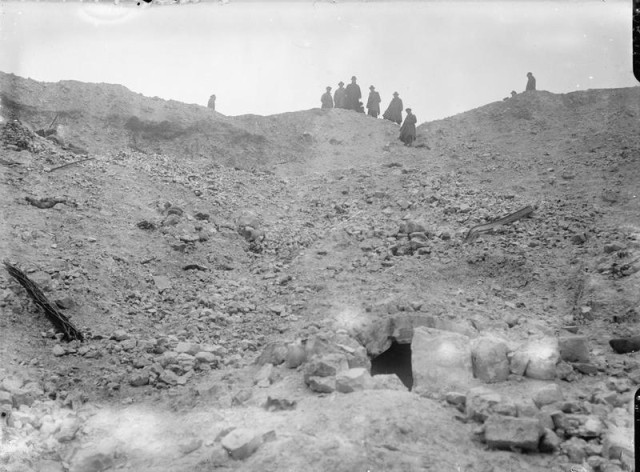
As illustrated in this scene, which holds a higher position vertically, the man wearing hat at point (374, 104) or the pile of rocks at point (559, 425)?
the man wearing hat at point (374, 104)

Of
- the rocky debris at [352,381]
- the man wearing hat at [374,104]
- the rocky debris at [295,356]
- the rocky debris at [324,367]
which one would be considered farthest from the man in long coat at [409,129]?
the rocky debris at [352,381]

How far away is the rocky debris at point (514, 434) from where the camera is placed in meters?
3.46

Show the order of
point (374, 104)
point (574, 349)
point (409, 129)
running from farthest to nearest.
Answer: point (374, 104)
point (409, 129)
point (574, 349)

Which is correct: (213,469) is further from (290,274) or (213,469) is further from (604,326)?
(604,326)

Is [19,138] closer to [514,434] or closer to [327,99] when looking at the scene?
[327,99]

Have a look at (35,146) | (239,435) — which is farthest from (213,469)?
(35,146)

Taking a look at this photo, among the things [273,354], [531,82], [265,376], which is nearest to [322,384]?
[265,376]

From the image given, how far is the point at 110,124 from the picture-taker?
11234 mm

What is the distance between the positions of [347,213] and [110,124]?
622cm

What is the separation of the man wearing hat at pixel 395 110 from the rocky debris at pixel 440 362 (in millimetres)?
10046

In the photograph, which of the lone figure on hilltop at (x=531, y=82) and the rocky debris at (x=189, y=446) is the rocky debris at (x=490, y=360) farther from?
the lone figure on hilltop at (x=531, y=82)

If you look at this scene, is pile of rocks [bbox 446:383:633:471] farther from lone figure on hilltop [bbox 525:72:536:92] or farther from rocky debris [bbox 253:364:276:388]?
lone figure on hilltop [bbox 525:72:536:92]

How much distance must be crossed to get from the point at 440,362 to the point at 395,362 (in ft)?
3.27

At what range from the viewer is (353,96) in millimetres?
14461
